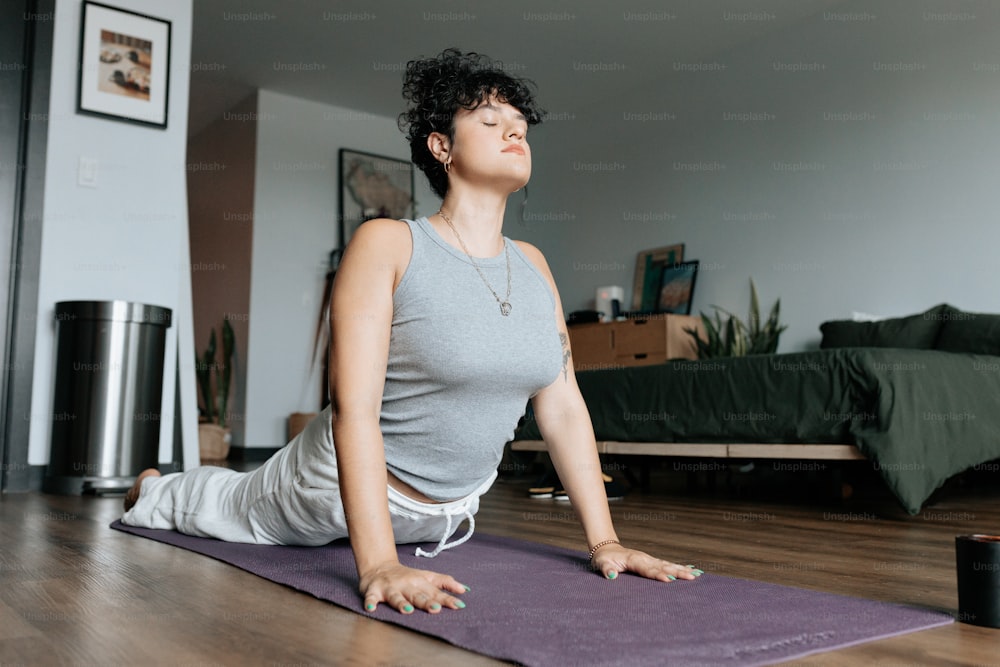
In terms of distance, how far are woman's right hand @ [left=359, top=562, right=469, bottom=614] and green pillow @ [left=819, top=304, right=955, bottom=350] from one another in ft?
11.5

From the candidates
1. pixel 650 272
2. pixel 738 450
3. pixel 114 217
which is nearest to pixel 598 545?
pixel 738 450

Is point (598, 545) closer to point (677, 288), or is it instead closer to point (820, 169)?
point (820, 169)

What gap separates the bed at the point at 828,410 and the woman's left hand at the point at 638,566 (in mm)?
1331

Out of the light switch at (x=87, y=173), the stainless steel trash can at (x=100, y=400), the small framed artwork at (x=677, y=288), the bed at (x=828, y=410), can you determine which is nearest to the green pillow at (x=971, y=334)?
the bed at (x=828, y=410)

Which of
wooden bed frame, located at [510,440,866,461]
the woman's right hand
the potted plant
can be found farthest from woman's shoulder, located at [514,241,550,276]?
the potted plant

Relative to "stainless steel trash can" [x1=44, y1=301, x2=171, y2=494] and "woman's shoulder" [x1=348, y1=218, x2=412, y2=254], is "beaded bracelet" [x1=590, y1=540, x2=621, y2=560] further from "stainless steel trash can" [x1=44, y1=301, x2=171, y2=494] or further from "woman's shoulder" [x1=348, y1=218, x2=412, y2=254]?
"stainless steel trash can" [x1=44, y1=301, x2=171, y2=494]

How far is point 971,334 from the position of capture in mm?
3832

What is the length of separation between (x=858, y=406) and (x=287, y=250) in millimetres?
4732

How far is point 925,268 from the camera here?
4.46 m

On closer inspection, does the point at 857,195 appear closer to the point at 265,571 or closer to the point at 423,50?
the point at 423,50

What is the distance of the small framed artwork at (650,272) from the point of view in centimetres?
584

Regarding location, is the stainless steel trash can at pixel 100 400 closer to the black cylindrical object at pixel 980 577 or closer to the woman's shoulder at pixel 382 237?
the woman's shoulder at pixel 382 237

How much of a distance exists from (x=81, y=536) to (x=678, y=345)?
3864 mm

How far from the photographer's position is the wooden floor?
3.29 feet
